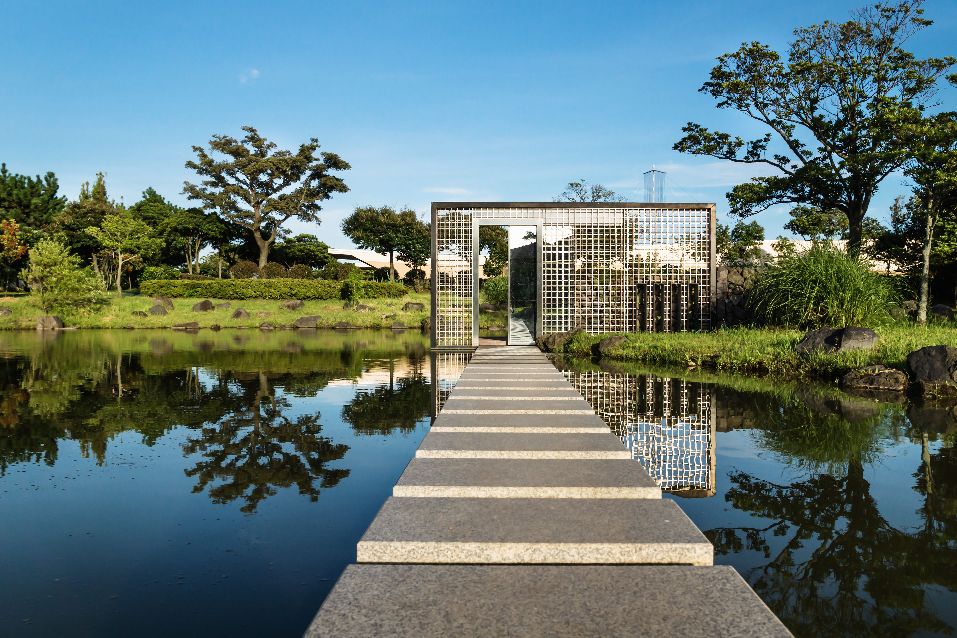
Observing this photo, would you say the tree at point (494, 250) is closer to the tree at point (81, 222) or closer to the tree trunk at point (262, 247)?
the tree trunk at point (262, 247)

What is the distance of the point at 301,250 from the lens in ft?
111

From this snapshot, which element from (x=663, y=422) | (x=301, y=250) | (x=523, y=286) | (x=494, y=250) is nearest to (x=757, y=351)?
(x=663, y=422)

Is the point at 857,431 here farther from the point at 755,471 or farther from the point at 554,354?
the point at 554,354

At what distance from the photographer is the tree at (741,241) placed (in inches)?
848

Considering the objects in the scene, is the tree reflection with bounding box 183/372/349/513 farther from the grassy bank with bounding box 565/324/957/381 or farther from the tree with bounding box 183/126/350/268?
the tree with bounding box 183/126/350/268

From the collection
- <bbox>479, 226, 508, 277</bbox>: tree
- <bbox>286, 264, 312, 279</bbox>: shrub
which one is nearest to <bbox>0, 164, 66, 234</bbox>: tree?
<bbox>286, 264, 312, 279</bbox>: shrub

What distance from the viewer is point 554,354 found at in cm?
1270

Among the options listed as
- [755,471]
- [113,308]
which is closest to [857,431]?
[755,471]

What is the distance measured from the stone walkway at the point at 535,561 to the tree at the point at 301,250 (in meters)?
31.4

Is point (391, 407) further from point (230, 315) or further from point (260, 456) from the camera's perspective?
point (230, 315)

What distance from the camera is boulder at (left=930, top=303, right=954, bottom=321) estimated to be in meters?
16.2

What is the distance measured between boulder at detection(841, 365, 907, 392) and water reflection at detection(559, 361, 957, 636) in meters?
0.81

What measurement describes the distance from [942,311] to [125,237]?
30030 millimetres

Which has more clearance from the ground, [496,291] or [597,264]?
[597,264]
